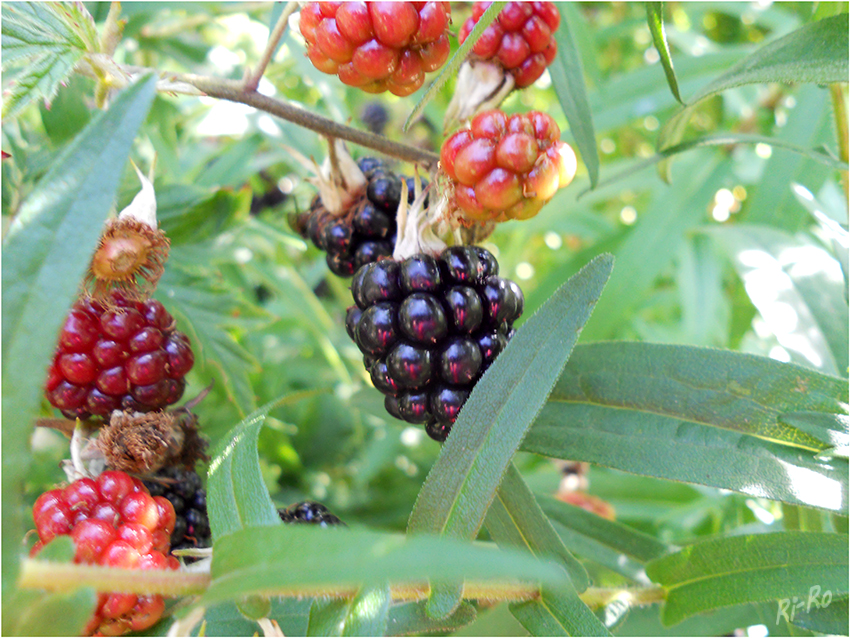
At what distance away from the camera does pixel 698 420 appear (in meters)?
1.04

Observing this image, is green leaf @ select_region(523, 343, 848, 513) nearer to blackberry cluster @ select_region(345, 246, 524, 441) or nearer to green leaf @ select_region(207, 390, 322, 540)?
blackberry cluster @ select_region(345, 246, 524, 441)

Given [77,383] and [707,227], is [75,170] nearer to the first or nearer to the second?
[77,383]

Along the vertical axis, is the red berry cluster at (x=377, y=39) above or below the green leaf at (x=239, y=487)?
above

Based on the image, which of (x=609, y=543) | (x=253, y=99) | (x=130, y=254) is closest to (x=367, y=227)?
(x=253, y=99)

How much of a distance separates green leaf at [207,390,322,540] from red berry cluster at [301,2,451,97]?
1.86 ft

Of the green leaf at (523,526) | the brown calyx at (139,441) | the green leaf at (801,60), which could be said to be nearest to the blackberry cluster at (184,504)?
the brown calyx at (139,441)

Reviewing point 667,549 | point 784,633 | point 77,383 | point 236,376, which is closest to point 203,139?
point 236,376

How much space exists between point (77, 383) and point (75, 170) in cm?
45

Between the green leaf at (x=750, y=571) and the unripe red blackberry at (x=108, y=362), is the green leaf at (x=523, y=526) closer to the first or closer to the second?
the green leaf at (x=750, y=571)

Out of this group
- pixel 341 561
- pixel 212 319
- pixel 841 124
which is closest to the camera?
pixel 341 561

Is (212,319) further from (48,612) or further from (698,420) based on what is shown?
(698,420)

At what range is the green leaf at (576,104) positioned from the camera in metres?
1.24

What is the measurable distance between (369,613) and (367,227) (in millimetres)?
656

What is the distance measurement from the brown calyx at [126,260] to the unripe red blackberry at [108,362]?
0.08ft
